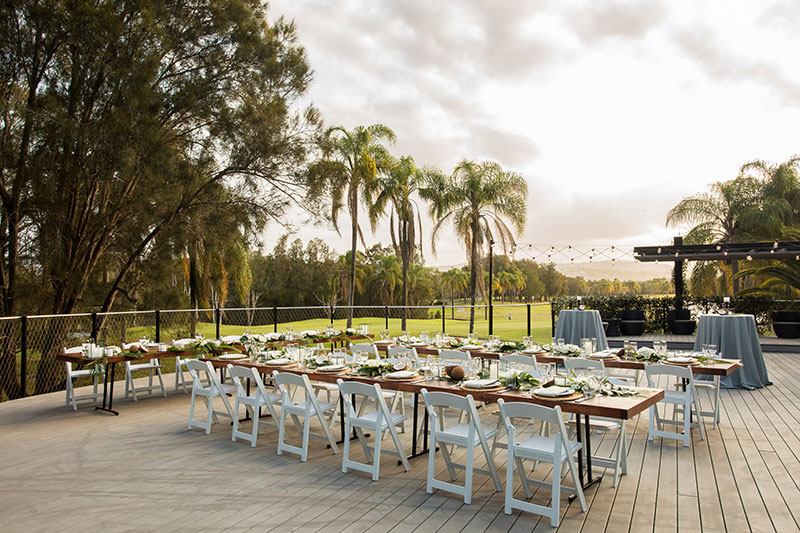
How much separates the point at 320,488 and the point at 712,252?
51.8 feet

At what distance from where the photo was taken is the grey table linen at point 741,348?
26.4 ft

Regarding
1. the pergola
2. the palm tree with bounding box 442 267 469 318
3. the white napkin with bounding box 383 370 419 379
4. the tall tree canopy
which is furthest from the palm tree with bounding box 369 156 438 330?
the palm tree with bounding box 442 267 469 318

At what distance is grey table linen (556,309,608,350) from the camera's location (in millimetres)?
10172

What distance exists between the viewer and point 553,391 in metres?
3.96

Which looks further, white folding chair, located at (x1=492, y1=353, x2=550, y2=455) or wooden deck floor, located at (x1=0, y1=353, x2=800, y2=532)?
white folding chair, located at (x1=492, y1=353, x2=550, y2=455)

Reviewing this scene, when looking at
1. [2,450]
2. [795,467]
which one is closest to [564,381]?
[795,467]

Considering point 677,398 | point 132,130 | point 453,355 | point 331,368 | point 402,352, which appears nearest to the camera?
point 677,398

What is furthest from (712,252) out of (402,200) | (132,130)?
(132,130)

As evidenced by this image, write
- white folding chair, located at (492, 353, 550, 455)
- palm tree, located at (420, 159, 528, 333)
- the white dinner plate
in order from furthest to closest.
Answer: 1. palm tree, located at (420, 159, 528, 333)
2. the white dinner plate
3. white folding chair, located at (492, 353, 550, 455)

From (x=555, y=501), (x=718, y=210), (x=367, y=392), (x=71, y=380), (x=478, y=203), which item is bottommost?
(x=555, y=501)

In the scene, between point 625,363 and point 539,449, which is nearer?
point 539,449

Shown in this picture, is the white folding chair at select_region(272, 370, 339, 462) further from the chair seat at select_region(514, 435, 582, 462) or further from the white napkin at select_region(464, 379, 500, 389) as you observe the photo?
the chair seat at select_region(514, 435, 582, 462)

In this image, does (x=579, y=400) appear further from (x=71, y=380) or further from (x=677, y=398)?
(x=71, y=380)

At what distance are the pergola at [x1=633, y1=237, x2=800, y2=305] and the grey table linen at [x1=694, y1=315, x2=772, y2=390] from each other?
788 centimetres
